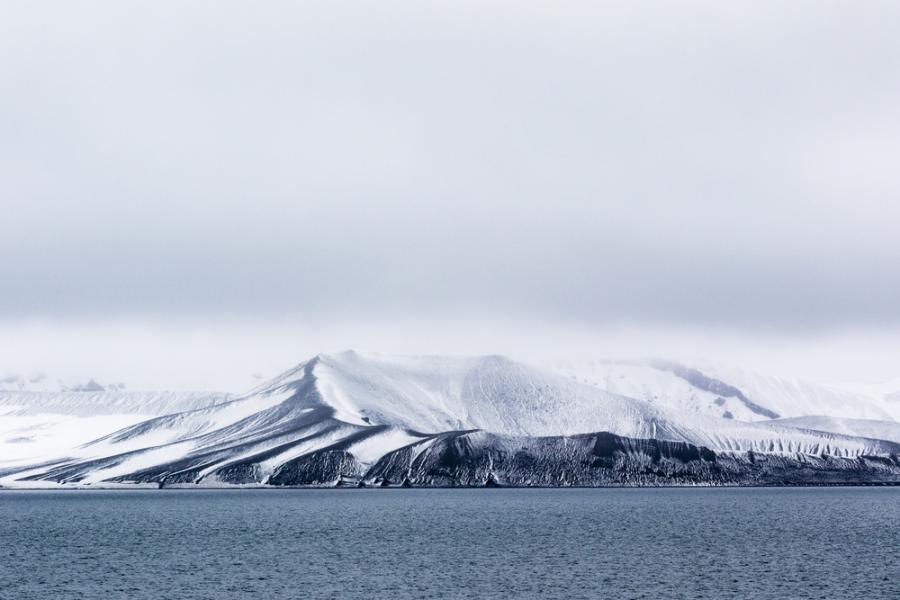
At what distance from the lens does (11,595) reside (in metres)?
98.8

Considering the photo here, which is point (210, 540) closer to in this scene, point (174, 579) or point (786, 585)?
point (174, 579)

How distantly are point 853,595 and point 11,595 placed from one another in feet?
239

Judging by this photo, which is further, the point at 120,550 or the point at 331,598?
the point at 120,550

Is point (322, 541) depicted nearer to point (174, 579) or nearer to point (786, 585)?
point (174, 579)

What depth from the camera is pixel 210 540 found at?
156m

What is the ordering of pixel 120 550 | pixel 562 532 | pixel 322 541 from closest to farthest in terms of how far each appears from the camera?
pixel 120 550 < pixel 322 541 < pixel 562 532

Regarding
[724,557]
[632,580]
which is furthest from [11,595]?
[724,557]

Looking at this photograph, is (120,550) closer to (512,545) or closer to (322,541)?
(322,541)

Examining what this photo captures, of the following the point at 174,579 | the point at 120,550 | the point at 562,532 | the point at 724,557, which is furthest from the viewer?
the point at 562,532

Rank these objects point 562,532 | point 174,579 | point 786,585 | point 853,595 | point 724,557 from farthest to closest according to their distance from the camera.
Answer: point 562,532 < point 724,557 < point 174,579 < point 786,585 < point 853,595

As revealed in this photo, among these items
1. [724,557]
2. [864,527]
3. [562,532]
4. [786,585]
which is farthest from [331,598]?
[864,527]

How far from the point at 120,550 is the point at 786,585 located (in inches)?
3226

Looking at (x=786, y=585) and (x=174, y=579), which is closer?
(x=786, y=585)

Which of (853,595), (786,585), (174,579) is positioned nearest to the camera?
(853,595)
